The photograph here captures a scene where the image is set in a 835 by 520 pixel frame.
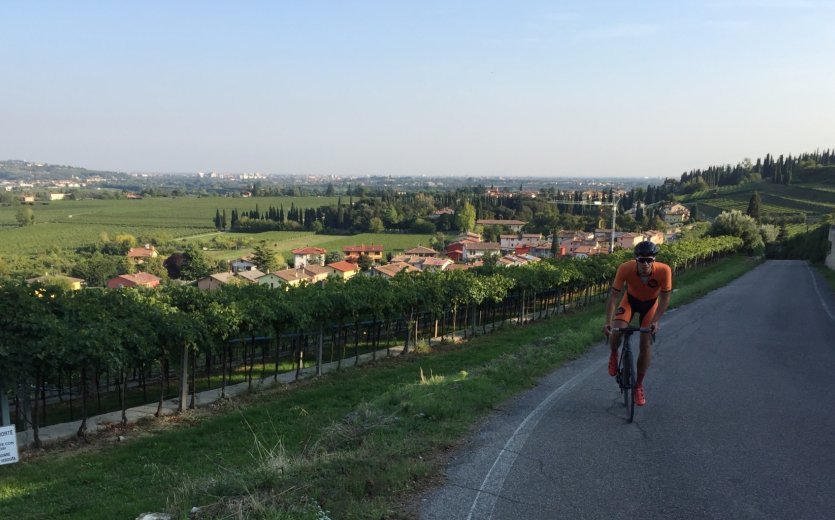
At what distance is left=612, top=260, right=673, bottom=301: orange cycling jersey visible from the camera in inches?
279

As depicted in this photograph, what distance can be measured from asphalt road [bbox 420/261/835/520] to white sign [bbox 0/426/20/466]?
5459 mm

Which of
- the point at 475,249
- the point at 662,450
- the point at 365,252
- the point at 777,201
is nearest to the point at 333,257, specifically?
the point at 365,252

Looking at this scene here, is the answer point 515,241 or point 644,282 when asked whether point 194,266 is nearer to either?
point 515,241

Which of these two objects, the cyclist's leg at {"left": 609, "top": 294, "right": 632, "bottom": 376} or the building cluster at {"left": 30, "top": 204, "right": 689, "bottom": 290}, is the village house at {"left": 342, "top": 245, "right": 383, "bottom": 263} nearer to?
the building cluster at {"left": 30, "top": 204, "right": 689, "bottom": 290}

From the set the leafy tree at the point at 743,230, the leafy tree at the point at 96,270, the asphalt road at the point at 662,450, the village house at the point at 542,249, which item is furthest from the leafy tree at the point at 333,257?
the asphalt road at the point at 662,450

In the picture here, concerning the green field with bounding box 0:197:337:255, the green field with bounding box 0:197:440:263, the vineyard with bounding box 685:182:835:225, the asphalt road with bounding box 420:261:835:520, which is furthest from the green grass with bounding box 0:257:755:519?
the green field with bounding box 0:197:337:255

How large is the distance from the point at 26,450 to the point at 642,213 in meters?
141

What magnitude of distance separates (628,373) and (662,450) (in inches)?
53.7

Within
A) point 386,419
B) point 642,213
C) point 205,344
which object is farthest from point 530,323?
point 642,213

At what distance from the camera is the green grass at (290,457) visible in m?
4.84

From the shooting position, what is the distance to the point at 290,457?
6188mm

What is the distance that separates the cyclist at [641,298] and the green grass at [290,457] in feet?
6.68

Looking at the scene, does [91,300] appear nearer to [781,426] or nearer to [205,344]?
[205,344]

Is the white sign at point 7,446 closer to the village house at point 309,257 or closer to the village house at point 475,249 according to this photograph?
the village house at point 309,257
